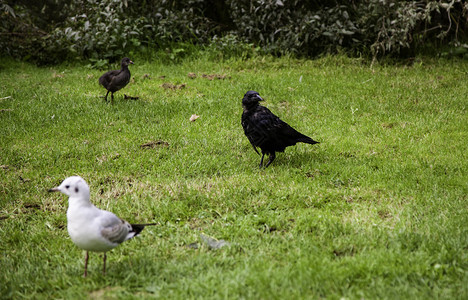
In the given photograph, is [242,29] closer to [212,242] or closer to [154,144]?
[154,144]

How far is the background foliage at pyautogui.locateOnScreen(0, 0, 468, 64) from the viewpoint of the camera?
9422mm

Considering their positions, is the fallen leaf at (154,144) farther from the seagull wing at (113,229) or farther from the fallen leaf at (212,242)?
the seagull wing at (113,229)

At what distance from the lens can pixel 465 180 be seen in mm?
4539

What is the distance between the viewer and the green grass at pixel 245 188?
123 inches

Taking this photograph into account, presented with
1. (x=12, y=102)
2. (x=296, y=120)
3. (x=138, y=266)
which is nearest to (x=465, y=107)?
(x=296, y=120)

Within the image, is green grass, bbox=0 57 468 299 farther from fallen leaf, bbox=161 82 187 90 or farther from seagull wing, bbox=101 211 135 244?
seagull wing, bbox=101 211 135 244

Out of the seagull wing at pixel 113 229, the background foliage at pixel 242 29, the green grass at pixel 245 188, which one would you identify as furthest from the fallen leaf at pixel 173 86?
the seagull wing at pixel 113 229

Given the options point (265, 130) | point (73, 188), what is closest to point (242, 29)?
point (265, 130)

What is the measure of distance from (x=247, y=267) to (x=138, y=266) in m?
0.86

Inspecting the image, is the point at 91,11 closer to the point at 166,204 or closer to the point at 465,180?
the point at 166,204

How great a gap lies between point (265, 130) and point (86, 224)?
2.59 metres

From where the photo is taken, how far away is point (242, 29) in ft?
34.3

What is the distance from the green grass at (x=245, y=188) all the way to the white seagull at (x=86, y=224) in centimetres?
33

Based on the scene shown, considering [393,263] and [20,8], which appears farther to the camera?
[20,8]
